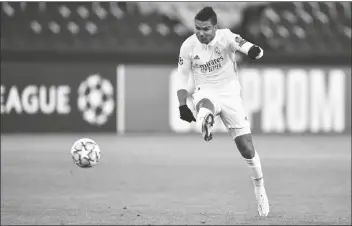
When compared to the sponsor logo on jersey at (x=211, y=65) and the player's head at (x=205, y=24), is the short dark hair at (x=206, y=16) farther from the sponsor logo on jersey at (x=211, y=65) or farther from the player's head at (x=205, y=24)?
the sponsor logo on jersey at (x=211, y=65)

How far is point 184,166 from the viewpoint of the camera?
12.0 metres

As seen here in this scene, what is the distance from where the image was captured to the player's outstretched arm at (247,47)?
6.47 metres

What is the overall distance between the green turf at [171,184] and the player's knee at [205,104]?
0.96 metres

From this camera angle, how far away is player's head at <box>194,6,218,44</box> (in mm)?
6555

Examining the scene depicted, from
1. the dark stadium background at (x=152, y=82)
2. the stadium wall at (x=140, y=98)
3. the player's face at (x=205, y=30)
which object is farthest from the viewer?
the stadium wall at (x=140, y=98)

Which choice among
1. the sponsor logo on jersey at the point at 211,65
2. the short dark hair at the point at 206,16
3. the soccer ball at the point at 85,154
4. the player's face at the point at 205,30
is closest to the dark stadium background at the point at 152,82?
the soccer ball at the point at 85,154

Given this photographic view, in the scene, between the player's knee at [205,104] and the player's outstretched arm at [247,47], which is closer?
the player's outstretched arm at [247,47]

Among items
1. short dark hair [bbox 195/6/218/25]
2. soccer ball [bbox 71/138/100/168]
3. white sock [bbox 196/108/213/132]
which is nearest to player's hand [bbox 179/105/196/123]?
white sock [bbox 196/108/213/132]

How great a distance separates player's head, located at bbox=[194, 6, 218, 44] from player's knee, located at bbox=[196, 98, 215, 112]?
0.56 m

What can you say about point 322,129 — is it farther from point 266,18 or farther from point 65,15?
point 65,15

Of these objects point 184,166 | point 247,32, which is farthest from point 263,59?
point 184,166

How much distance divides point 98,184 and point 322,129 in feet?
33.9

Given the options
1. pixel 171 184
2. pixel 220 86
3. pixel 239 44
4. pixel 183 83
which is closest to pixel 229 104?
pixel 220 86

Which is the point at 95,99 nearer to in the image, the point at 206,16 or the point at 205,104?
the point at 205,104
